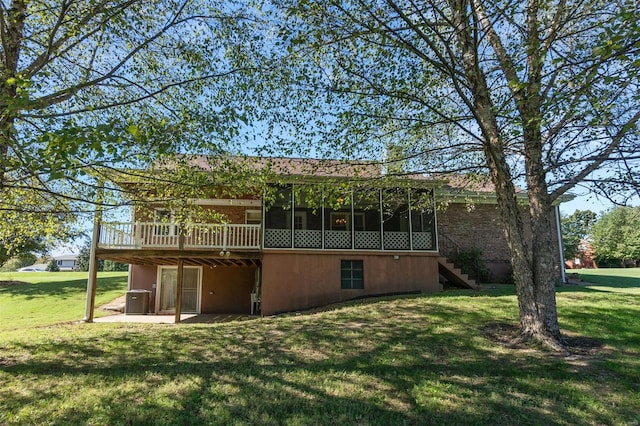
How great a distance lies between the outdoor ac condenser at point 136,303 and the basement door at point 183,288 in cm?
80

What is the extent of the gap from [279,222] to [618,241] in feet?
171

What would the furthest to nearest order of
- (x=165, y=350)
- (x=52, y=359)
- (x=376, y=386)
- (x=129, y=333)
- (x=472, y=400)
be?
1. (x=129, y=333)
2. (x=165, y=350)
3. (x=52, y=359)
4. (x=376, y=386)
5. (x=472, y=400)

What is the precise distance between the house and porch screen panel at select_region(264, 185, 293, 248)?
38mm

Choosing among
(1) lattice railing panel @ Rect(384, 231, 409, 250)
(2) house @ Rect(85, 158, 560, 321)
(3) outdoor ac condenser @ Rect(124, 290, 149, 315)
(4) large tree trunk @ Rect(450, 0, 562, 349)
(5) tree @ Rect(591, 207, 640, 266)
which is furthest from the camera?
(5) tree @ Rect(591, 207, 640, 266)

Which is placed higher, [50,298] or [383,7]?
[383,7]

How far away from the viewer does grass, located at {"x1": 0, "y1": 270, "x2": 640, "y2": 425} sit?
4391 mm

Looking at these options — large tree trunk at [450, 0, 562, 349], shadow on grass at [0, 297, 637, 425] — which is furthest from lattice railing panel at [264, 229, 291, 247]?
large tree trunk at [450, 0, 562, 349]

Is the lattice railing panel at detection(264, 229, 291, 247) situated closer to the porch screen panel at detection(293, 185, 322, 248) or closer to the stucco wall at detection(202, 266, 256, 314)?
the porch screen panel at detection(293, 185, 322, 248)

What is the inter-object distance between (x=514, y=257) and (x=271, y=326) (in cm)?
576

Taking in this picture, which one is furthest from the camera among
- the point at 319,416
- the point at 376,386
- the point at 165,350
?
the point at 165,350

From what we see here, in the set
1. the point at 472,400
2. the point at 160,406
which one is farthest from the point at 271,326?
the point at 472,400

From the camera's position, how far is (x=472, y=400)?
15.5 ft

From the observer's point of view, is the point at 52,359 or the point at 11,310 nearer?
the point at 52,359

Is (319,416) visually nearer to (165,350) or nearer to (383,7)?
(165,350)
